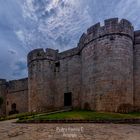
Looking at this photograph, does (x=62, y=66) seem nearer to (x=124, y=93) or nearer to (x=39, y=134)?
(x=124, y=93)

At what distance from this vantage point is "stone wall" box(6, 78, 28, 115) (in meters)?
30.3

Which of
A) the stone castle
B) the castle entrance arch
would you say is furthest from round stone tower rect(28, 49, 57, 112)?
the castle entrance arch

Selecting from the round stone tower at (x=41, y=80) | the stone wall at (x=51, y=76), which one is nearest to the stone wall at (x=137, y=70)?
Answer: the stone wall at (x=51, y=76)

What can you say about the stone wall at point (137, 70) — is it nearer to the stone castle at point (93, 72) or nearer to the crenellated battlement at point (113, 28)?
the stone castle at point (93, 72)

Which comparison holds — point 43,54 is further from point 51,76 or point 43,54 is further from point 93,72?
point 93,72

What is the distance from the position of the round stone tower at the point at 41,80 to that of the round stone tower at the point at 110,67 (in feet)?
20.4

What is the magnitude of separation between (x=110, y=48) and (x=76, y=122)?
7442mm

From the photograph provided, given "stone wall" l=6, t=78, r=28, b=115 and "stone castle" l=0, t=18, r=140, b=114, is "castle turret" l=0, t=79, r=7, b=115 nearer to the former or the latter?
"stone wall" l=6, t=78, r=28, b=115

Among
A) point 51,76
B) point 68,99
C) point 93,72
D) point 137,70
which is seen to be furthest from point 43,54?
point 137,70

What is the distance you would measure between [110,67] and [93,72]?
69.1 inches

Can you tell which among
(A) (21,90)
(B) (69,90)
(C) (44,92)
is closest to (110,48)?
(B) (69,90)

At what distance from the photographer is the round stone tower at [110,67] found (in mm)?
16259

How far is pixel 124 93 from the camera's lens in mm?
16203

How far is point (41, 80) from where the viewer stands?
2408 cm
